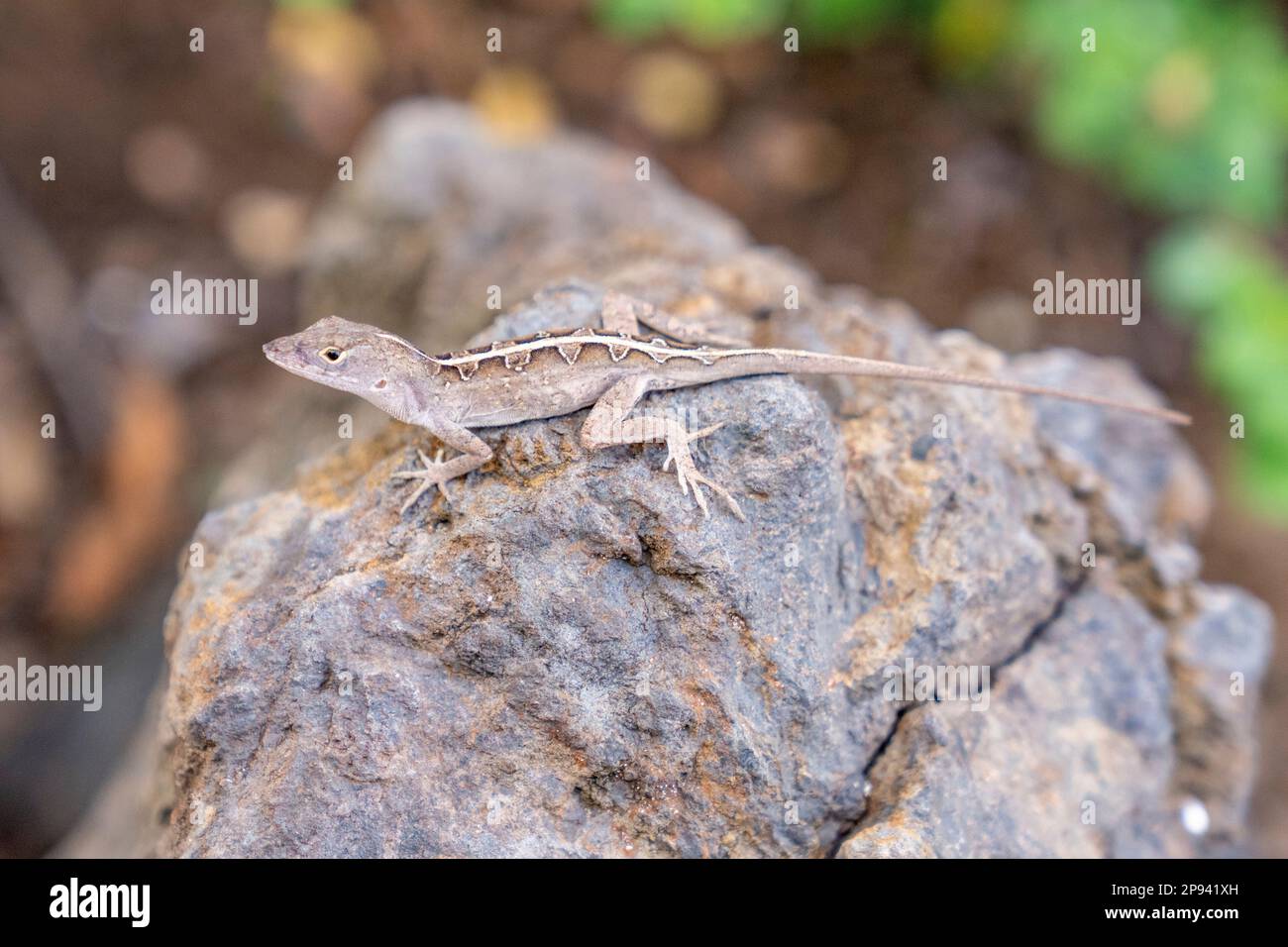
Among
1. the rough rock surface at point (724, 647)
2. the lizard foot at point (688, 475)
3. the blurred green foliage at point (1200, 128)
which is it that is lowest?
the rough rock surface at point (724, 647)

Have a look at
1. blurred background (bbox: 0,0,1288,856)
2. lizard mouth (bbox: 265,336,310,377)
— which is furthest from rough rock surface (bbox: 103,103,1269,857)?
blurred background (bbox: 0,0,1288,856)

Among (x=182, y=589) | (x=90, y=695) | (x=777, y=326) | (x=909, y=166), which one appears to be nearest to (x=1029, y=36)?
(x=909, y=166)

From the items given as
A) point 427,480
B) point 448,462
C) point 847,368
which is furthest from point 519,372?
point 847,368

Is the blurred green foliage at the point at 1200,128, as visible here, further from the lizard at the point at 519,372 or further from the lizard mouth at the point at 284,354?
the lizard mouth at the point at 284,354

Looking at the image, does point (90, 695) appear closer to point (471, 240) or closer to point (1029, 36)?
point (471, 240)

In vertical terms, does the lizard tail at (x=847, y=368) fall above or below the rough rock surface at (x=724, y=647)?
above

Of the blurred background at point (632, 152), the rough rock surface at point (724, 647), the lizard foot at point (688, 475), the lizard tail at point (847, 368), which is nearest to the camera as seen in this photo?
the rough rock surface at point (724, 647)

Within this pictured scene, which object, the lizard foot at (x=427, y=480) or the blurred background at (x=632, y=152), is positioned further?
the blurred background at (x=632, y=152)

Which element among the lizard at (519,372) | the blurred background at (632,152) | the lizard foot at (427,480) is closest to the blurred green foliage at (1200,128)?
the blurred background at (632,152)

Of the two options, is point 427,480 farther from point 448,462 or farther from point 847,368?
point 847,368
